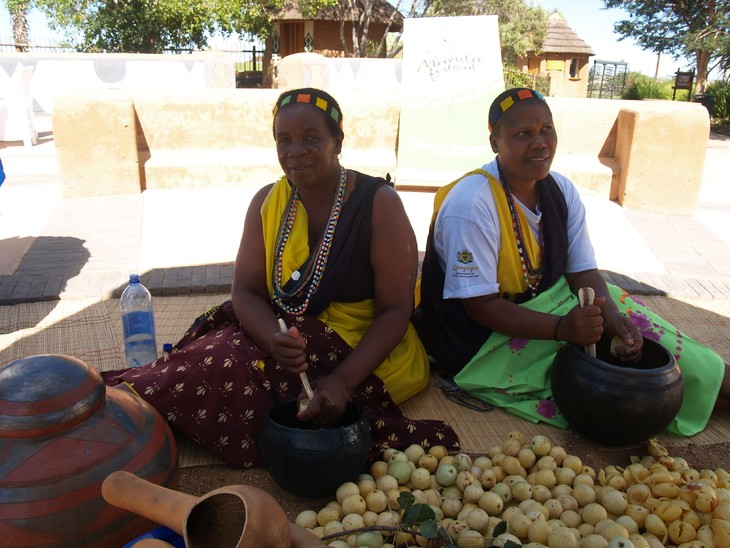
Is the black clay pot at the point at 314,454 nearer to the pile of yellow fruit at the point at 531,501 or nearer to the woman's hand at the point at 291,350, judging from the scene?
the pile of yellow fruit at the point at 531,501

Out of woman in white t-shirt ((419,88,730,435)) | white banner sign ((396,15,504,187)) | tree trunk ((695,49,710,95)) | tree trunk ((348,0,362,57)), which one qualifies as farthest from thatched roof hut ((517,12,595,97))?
woman in white t-shirt ((419,88,730,435))

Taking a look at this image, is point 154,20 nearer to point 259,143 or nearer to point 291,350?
point 259,143

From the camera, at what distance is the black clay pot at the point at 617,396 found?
2266 mm

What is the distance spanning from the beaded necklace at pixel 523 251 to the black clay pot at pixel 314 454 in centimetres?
103

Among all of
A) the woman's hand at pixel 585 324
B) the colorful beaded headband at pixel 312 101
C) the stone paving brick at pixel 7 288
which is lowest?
the stone paving brick at pixel 7 288

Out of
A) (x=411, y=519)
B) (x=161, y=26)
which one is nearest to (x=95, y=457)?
(x=411, y=519)

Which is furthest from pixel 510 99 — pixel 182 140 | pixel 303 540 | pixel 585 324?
pixel 182 140

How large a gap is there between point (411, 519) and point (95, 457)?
82 cm

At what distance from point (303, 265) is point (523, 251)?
0.91 meters

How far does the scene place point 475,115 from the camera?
6.45 meters

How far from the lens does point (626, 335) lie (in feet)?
8.04

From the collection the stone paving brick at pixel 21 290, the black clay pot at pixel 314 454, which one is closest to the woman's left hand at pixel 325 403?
the black clay pot at pixel 314 454

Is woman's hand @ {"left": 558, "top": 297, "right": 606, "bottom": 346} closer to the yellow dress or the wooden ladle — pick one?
the wooden ladle

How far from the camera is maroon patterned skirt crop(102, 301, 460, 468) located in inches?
90.7
